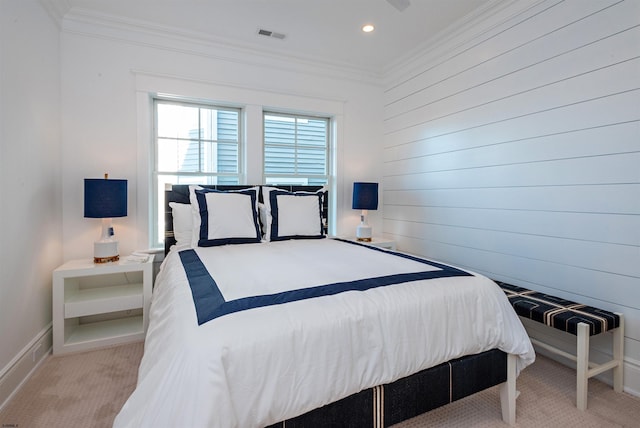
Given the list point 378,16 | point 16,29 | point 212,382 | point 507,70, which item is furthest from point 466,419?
point 16,29

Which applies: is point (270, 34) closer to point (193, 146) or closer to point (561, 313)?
point (193, 146)

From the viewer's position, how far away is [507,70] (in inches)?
100

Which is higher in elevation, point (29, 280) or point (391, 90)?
point (391, 90)

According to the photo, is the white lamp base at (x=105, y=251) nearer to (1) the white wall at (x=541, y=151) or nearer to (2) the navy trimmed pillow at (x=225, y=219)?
A: (2) the navy trimmed pillow at (x=225, y=219)

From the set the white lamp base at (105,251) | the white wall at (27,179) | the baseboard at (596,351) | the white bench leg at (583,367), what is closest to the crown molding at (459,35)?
the white bench leg at (583,367)

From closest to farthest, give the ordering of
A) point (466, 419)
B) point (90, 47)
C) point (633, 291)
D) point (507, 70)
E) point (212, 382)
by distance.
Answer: point (212, 382)
point (466, 419)
point (633, 291)
point (507, 70)
point (90, 47)

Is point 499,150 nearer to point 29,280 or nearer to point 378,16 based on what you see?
point 378,16

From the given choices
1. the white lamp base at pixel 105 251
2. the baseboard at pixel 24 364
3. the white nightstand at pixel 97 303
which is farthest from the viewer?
the white lamp base at pixel 105 251

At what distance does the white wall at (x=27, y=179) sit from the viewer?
1819 mm

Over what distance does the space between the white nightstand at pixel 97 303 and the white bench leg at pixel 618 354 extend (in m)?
3.25

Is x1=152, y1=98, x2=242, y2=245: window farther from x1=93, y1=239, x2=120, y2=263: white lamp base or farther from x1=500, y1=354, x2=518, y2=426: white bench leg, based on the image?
x1=500, y1=354, x2=518, y2=426: white bench leg

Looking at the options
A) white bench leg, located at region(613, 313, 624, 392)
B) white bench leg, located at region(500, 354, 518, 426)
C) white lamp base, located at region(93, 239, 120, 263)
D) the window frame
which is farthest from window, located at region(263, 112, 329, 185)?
white bench leg, located at region(613, 313, 624, 392)

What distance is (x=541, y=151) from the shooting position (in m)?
2.31

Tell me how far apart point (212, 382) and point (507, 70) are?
2.96m
